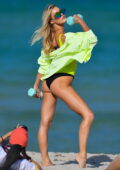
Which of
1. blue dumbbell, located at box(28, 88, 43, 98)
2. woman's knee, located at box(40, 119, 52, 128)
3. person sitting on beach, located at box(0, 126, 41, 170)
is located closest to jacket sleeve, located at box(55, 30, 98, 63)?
blue dumbbell, located at box(28, 88, 43, 98)

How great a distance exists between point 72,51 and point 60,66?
24 centimetres

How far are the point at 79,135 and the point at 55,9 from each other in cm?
152

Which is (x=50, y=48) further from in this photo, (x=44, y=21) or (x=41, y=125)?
(x=41, y=125)

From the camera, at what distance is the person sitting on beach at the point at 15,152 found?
19.0 ft

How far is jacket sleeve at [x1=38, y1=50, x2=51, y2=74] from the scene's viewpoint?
7496 mm

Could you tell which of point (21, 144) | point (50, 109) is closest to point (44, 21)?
point (50, 109)

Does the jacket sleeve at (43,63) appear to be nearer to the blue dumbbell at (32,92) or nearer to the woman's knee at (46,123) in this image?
the blue dumbbell at (32,92)

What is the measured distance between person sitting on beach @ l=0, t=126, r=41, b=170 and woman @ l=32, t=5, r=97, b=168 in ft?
4.41

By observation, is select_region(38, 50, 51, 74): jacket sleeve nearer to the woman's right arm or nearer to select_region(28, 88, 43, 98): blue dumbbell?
the woman's right arm

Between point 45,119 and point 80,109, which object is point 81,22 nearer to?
point 80,109

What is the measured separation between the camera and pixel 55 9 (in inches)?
292

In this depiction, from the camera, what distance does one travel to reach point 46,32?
7.38 meters

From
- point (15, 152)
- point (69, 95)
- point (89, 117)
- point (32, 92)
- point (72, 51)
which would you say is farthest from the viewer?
point (32, 92)

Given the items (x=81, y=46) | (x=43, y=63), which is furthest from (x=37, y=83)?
(x=81, y=46)
